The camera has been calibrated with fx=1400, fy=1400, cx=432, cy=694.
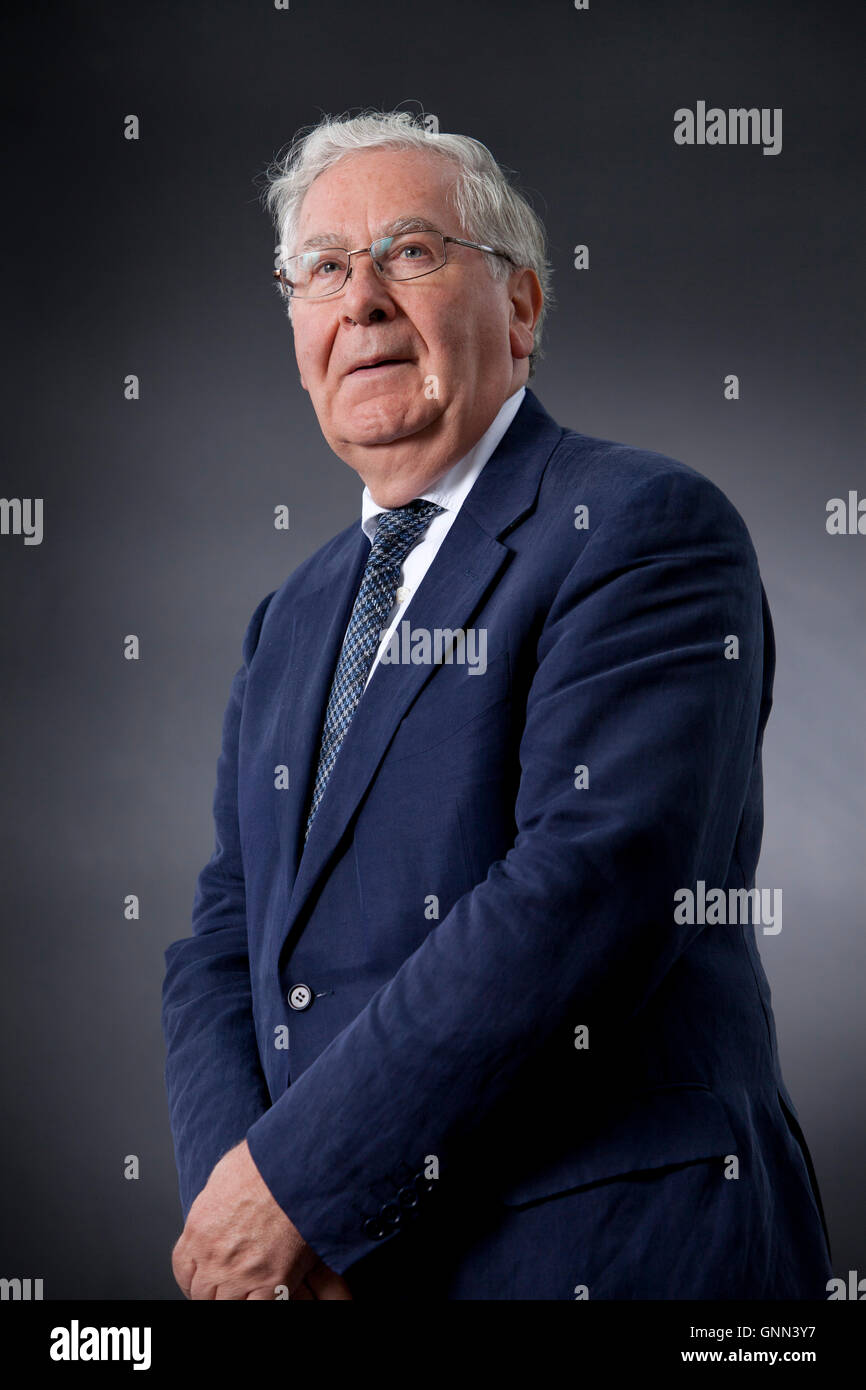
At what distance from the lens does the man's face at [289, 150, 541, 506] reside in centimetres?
185

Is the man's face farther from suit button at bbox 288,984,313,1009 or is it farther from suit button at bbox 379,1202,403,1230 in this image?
suit button at bbox 379,1202,403,1230

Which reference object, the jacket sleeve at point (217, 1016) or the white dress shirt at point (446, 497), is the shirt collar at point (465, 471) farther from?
the jacket sleeve at point (217, 1016)

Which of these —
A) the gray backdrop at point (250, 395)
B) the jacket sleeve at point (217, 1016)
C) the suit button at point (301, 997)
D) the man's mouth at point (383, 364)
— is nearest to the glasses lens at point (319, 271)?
the man's mouth at point (383, 364)

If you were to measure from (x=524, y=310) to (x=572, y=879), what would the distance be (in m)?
0.95

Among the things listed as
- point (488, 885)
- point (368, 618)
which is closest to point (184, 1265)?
point (488, 885)

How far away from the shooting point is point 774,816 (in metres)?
3.64

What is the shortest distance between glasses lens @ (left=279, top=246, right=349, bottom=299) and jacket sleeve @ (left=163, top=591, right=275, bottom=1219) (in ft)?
1.66

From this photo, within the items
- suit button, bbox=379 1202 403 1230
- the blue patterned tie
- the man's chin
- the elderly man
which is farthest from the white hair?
suit button, bbox=379 1202 403 1230

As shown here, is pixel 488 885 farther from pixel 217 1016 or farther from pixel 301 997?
pixel 217 1016

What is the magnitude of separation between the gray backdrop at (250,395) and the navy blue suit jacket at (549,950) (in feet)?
6.41

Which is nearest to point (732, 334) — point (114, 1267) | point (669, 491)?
point (669, 491)

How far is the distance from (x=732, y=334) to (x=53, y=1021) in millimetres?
2544

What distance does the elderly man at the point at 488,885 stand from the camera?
145cm

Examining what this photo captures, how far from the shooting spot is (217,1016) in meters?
1.90
